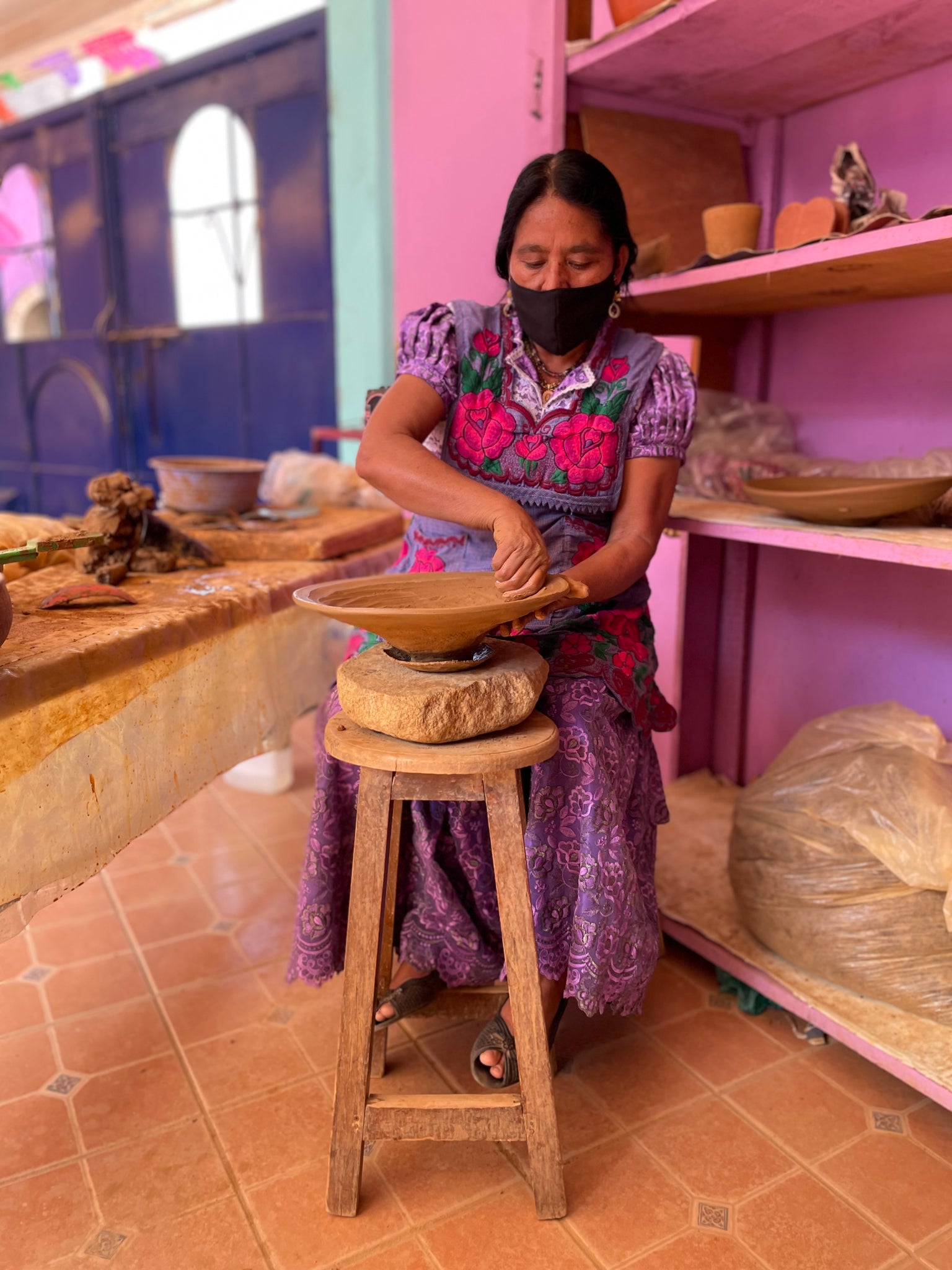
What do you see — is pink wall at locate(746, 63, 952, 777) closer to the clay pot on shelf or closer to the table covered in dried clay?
the clay pot on shelf

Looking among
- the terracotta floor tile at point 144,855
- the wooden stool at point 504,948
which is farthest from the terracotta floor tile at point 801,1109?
the terracotta floor tile at point 144,855

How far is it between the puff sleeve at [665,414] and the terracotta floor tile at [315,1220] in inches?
57.3

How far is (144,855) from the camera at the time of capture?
281 centimetres

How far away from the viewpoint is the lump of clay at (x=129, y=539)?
2.02 metres

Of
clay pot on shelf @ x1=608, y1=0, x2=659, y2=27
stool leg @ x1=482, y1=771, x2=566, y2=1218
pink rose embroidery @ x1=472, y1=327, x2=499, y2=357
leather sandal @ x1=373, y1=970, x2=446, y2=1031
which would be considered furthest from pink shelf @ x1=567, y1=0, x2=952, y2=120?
leather sandal @ x1=373, y1=970, x2=446, y2=1031

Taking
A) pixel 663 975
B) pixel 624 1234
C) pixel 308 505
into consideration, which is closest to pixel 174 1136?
pixel 624 1234

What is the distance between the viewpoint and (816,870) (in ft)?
6.42

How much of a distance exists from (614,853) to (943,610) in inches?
47.5

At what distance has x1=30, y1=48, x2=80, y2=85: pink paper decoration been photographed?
6.59m

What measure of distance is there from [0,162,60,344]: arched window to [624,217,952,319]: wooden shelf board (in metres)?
5.74

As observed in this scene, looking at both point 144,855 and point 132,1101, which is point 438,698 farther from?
point 144,855

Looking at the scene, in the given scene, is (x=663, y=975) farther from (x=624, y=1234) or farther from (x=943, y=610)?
(x=943, y=610)

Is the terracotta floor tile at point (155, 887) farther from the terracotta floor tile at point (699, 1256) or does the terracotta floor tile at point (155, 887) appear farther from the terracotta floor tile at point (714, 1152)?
the terracotta floor tile at point (699, 1256)

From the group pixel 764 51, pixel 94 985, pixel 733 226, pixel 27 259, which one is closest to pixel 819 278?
pixel 733 226
